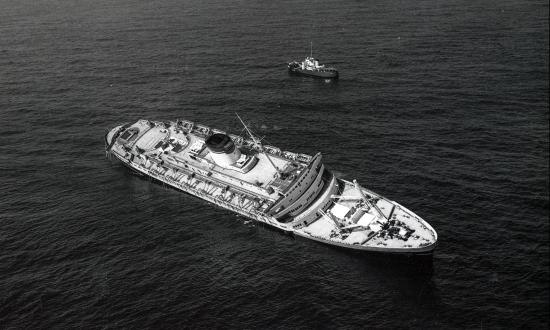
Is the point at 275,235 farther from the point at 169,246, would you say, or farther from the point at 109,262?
the point at 109,262

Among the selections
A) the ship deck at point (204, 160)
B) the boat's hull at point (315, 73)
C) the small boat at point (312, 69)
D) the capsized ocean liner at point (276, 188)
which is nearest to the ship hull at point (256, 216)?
the capsized ocean liner at point (276, 188)

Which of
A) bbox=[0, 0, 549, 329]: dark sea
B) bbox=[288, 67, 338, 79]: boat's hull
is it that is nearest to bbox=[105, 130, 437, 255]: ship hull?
bbox=[0, 0, 549, 329]: dark sea

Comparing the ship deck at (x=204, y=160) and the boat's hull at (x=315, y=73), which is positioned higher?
the boat's hull at (x=315, y=73)

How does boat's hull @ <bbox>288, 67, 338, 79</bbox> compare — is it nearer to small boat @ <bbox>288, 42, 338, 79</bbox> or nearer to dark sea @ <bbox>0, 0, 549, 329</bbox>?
small boat @ <bbox>288, 42, 338, 79</bbox>

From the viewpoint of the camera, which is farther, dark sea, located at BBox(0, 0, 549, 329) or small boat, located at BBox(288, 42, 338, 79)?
small boat, located at BBox(288, 42, 338, 79)

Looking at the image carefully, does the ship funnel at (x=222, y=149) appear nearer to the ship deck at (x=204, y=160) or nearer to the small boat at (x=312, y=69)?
the ship deck at (x=204, y=160)

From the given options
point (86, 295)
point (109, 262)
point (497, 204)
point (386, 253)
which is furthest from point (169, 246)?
point (497, 204)
